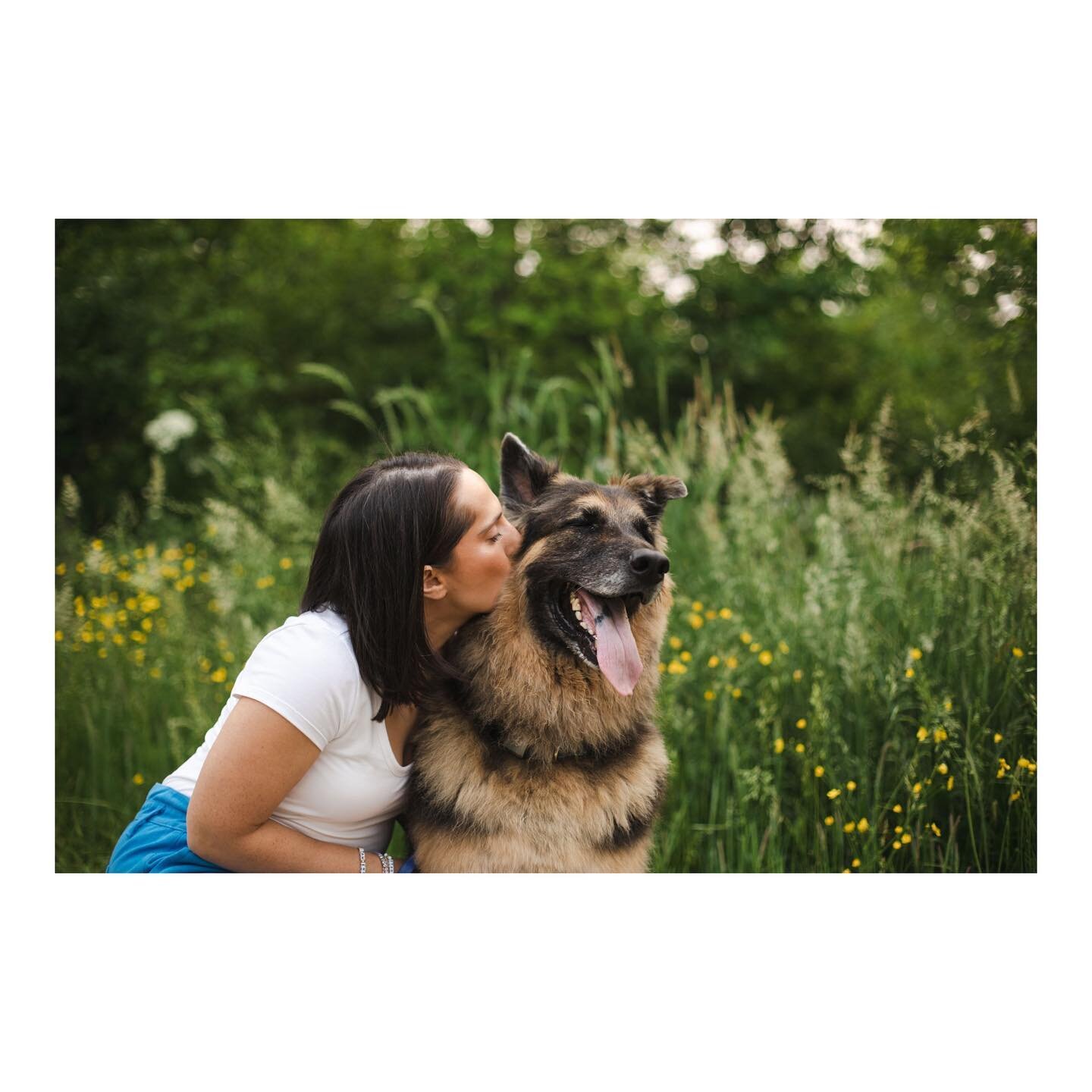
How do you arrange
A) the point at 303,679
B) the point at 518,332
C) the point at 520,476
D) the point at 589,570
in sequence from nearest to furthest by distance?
the point at 303,679 → the point at 589,570 → the point at 520,476 → the point at 518,332

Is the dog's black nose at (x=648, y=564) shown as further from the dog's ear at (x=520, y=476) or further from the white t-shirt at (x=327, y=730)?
the white t-shirt at (x=327, y=730)

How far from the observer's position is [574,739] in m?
2.73

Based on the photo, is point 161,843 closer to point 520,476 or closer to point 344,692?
point 344,692

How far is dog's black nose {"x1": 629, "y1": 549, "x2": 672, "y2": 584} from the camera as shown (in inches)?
97.6

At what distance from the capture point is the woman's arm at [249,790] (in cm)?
236

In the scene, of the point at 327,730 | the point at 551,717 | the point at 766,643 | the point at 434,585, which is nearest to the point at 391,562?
the point at 434,585

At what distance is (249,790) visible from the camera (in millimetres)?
2396

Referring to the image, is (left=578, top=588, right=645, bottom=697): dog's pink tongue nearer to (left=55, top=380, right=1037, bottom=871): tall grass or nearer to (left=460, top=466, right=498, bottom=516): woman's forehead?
(left=460, top=466, right=498, bottom=516): woman's forehead

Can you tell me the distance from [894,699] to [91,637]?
367 centimetres

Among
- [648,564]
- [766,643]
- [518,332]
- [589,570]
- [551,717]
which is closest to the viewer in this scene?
[648,564]

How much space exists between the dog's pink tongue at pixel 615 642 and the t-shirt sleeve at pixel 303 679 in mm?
717

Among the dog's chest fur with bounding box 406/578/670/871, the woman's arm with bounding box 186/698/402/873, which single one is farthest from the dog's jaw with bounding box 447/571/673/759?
the woman's arm with bounding box 186/698/402/873

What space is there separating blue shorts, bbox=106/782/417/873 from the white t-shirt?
0.16 feet

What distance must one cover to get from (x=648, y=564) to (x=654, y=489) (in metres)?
0.54
